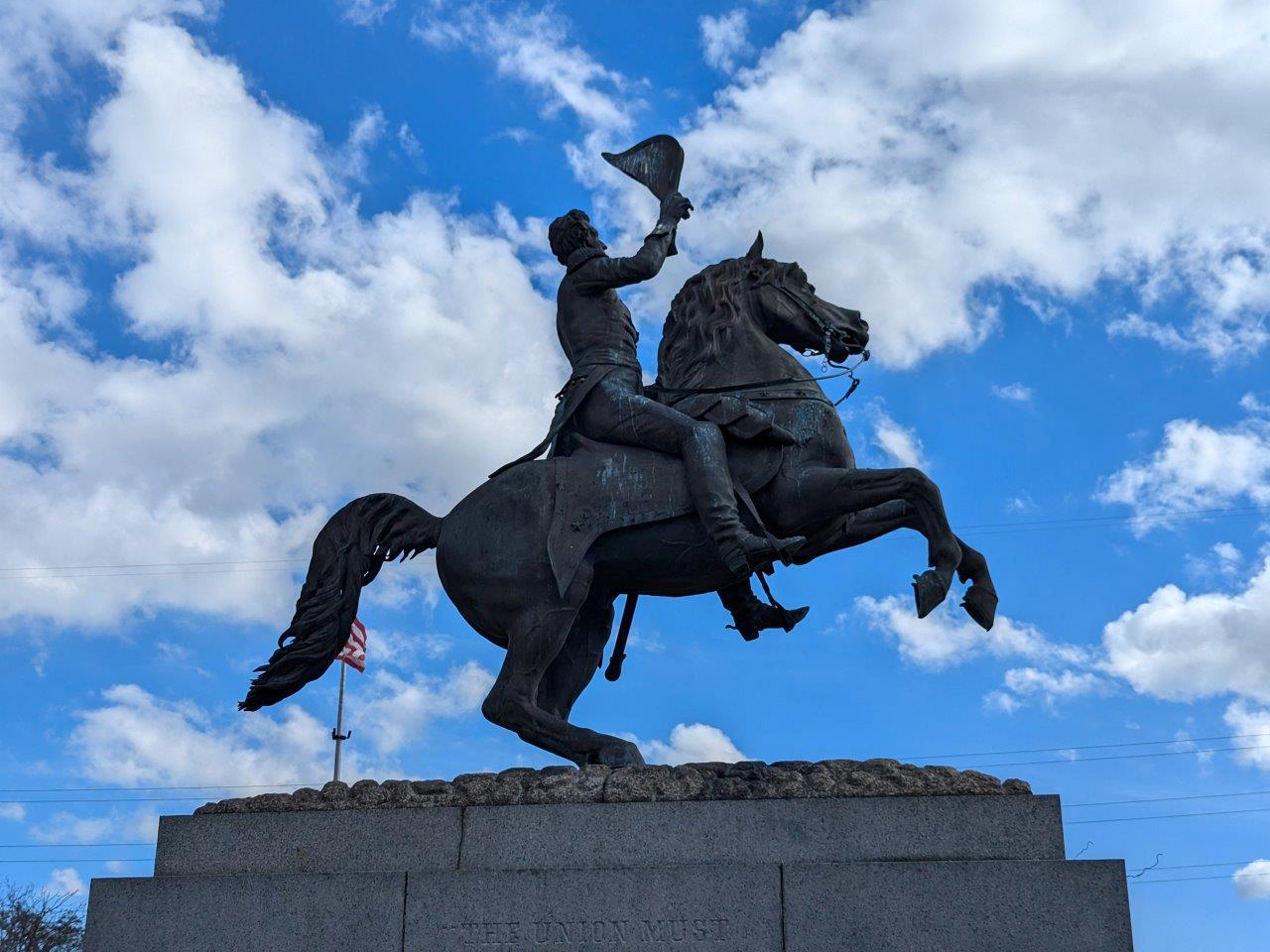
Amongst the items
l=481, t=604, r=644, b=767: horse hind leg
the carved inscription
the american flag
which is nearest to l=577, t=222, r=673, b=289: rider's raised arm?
l=481, t=604, r=644, b=767: horse hind leg

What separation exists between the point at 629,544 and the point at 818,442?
159 centimetres

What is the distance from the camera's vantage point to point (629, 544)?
1127 centimetres

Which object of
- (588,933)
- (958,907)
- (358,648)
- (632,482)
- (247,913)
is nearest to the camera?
(958,907)

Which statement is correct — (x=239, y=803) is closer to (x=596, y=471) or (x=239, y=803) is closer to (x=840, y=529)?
(x=596, y=471)

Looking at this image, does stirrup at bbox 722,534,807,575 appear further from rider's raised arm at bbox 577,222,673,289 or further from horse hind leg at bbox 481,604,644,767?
rider's raised arm at bbox 577,222,673,289

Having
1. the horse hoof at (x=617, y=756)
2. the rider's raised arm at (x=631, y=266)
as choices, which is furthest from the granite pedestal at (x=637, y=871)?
the rider's raised arm at (x=631, y=266)

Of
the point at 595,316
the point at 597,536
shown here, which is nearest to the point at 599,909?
the point at 597,536

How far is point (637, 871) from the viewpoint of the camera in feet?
30.3

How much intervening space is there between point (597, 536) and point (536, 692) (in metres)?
1.20

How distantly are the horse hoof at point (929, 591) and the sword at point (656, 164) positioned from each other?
13.0 ft

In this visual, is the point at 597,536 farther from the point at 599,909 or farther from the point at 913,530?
the point at 599,909

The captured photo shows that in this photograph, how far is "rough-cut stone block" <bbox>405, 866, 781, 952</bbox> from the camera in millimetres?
9000

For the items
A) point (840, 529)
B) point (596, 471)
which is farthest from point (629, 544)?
point (840, 529)

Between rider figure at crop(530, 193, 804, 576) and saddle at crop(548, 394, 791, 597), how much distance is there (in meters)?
0.16
